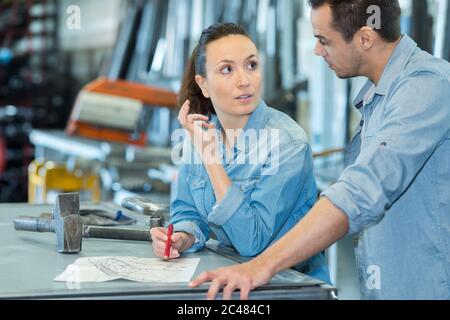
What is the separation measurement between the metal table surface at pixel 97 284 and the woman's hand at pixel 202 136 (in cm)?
28

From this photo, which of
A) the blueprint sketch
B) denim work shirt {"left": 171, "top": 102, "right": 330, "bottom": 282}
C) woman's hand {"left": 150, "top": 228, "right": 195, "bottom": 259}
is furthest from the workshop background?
the blueprint sketch

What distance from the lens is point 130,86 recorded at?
254 inches

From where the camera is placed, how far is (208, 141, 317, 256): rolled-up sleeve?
7.08ft

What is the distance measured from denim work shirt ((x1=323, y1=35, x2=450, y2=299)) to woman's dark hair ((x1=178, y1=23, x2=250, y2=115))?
1.89 feet

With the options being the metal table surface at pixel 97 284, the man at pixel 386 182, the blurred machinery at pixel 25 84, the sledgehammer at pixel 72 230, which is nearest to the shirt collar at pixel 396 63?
the man at pixel 386 182

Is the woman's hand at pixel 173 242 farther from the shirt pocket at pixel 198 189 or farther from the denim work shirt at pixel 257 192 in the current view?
the shirt pocket at pixel 198 189

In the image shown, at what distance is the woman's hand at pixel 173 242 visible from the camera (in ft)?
7.31

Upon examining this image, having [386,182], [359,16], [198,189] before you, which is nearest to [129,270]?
[198,189]

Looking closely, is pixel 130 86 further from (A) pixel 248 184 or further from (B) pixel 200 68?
(A) pixel 248 184

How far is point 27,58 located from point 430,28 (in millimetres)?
6555

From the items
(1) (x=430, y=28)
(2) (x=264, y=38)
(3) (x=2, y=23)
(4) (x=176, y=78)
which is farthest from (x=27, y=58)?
(1) (x=430, y=28)

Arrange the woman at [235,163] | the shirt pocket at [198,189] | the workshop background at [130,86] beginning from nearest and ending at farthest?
the woman at [235,163] < the shirt pocket at [198,189] < the workshop background at [130,86]

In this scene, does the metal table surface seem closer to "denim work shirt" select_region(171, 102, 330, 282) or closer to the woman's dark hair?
"denim work shirt" select_region(171, 102, 330, 282)

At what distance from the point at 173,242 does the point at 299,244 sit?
0.51 meters
